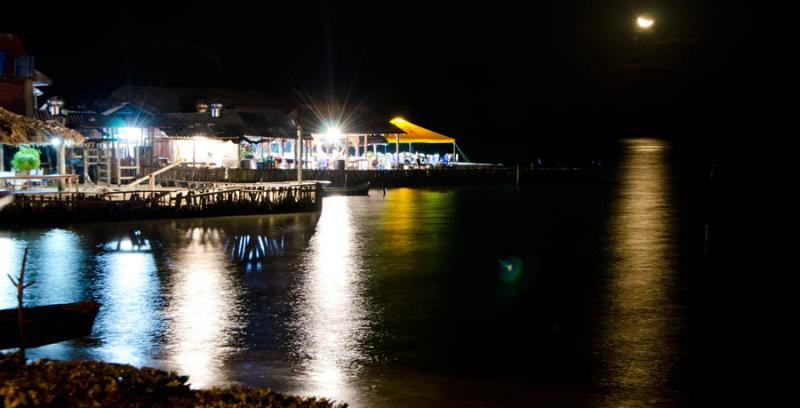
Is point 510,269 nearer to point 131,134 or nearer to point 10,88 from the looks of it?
point 131,134

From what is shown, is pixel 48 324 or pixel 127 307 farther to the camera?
Result: pixel 127 307

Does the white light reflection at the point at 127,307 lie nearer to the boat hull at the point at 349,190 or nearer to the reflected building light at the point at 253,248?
the reflected building light at the point at 253,248

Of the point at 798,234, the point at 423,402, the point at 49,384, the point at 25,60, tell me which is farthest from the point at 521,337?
the point at 25,60

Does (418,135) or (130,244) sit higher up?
(418,135)

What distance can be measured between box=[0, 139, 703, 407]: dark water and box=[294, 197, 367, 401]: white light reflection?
0.04 meters

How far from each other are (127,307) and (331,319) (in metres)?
3.25

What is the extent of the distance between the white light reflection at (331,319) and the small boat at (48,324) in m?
2.75

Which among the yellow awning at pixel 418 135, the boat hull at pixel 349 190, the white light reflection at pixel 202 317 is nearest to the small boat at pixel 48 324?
the white light reflection at pixel 202 317

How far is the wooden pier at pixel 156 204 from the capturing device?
24.4 metres

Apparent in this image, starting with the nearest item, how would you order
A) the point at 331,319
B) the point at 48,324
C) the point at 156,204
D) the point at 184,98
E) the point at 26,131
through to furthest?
the point at 48,324 → the point at 331,319 → the point at 26,131 → the point at 156,204 → the point at 184,98

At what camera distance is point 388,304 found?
13.6 meters

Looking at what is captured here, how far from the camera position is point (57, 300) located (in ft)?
44.5

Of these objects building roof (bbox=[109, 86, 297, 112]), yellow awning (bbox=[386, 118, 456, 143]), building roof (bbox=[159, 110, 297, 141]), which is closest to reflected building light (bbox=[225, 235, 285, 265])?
building roof (bbox=[159, 110, 297, 141])

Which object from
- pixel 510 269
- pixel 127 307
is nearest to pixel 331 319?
pixel 127 307
